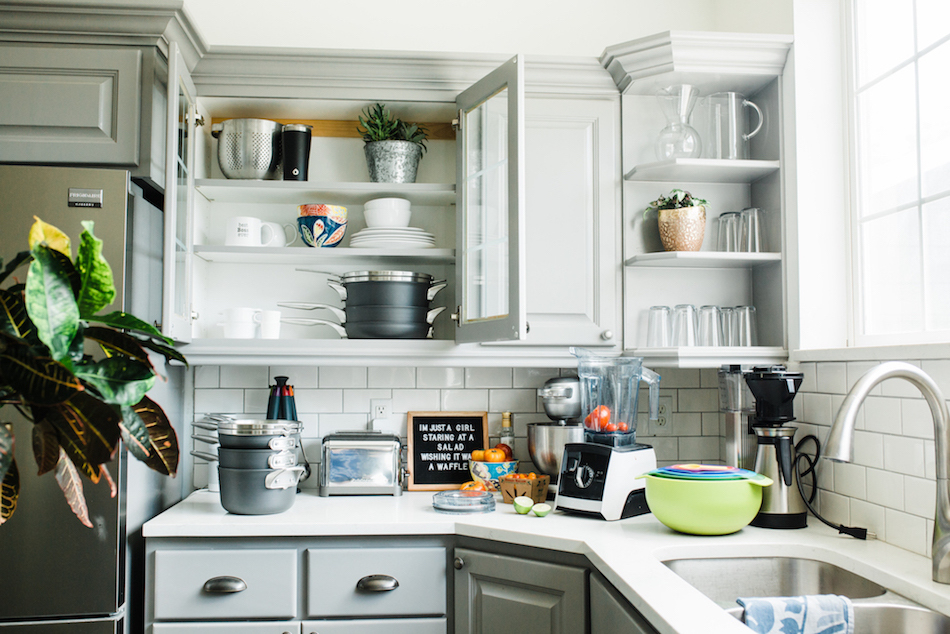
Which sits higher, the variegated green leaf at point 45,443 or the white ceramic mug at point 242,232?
the white ceramic mug at point 242,232

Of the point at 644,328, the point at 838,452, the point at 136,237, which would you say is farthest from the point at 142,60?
the point at 838,452

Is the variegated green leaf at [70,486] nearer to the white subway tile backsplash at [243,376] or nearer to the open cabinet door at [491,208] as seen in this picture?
the open cabinet door at [491,208]

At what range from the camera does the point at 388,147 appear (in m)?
2.28

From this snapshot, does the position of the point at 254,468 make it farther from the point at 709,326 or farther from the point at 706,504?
the point at 709,326

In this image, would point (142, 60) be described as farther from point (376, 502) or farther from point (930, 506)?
point (930, 506)

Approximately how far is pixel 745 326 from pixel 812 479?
0.49m

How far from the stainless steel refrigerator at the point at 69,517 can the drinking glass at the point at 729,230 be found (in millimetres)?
1767

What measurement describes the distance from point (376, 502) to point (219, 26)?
5.69 ft

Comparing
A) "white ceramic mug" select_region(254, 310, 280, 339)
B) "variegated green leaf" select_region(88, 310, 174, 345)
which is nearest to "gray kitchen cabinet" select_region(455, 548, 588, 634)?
"white ceramic mug" select_region(254, 310, 280, 339)

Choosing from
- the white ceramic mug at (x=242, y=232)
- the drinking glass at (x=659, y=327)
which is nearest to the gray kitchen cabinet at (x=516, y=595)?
the drinking glass at (x=659, y=327)

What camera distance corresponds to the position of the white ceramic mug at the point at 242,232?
7.34ft

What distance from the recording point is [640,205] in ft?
7.52

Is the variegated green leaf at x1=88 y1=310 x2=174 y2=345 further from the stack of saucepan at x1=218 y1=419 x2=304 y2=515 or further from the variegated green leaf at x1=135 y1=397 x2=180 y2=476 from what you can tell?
the stack of saucepan at x1=218 y1=419 x2=304 y2=515

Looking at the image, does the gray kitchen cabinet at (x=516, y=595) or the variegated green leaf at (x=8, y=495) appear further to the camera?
the gray kitchen cabinet at (x=516, y=595)
